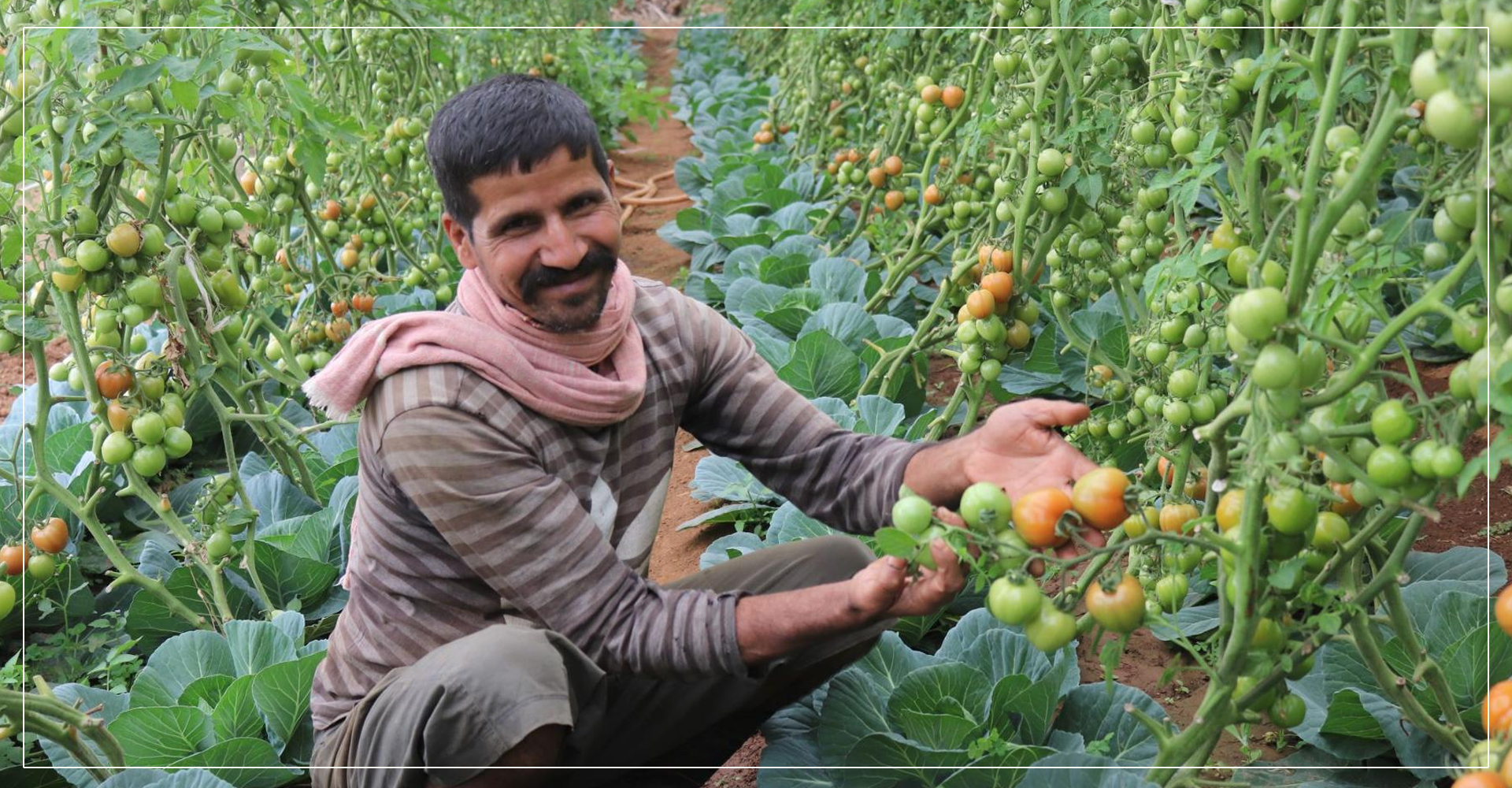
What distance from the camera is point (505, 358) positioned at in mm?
2041

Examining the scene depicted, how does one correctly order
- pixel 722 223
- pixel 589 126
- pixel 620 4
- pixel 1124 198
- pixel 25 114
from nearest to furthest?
pixel 589 126 → pixel 25 114 → pixel 1124 198 → pixel 722 223 → pixel 620 4

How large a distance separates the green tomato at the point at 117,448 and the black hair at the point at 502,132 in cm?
99

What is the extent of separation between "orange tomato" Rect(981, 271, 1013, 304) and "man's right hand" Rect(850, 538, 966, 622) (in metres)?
1.09

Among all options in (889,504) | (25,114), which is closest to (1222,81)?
(889,504)

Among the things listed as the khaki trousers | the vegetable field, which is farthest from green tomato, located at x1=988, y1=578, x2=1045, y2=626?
the khaki trousers

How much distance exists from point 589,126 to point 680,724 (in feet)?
3.23

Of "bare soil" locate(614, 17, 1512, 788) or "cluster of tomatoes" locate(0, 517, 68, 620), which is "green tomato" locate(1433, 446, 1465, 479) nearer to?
"bare soil" locate(614, 17, 1512, 788)

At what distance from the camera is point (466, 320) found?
6.74ft

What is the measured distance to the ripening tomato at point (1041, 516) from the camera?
1.59 metres

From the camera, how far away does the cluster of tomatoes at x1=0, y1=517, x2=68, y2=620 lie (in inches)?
103

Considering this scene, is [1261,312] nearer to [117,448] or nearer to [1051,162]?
[1051,162]

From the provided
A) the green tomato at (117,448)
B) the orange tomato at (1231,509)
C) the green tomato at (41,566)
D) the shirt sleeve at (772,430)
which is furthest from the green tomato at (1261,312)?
the green tomato at (41,566)

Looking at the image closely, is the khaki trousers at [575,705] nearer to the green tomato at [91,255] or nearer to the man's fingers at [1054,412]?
the man's fingers at [1054,412]

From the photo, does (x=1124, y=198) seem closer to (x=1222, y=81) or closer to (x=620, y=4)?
(x=1222, y=81)
